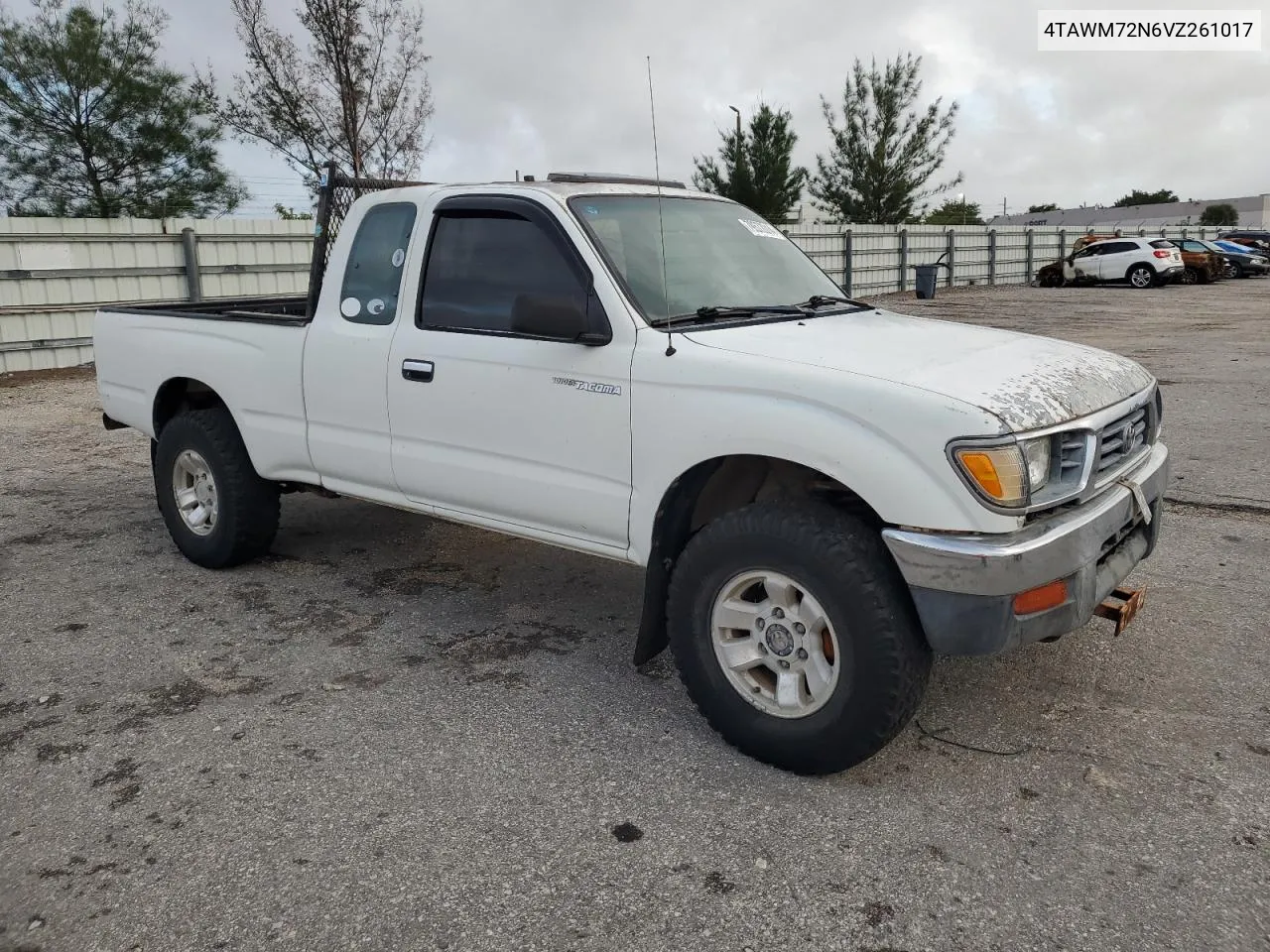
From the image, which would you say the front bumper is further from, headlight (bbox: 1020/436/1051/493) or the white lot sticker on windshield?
the white lot sticker on windshield

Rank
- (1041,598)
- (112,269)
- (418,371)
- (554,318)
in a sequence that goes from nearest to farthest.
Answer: (1041,598) < (554,318) < (418,371) < (112,269)

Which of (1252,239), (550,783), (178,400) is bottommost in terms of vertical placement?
(550,783)

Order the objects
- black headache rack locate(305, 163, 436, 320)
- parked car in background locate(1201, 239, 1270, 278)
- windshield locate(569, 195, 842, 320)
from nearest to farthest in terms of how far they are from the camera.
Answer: windshield locate(569, 195, 842, 320), black headache rack locate(305, 163, 436, 320), parked car in background locate(1201, 239, 1270, 278)

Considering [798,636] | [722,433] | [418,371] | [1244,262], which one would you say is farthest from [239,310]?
[1244,262]

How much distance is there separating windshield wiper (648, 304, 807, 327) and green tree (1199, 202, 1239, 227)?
80.1m

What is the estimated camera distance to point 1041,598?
3.02 metres

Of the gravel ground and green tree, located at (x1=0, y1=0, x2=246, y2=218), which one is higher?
green tree, located at (x1=0, y1=0, x2=246, y2=218)

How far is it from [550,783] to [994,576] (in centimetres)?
148

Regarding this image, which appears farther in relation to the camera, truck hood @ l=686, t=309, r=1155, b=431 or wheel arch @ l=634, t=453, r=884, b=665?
wheel arch @ l=634, t=453, r=884, b=665

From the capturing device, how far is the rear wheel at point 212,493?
5.24 m

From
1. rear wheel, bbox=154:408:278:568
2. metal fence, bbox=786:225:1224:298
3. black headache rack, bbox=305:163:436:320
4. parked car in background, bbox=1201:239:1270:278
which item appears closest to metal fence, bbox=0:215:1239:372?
rear wheel, bbox=154:408:278:568

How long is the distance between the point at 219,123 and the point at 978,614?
73.0ft

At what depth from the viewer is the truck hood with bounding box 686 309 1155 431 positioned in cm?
311

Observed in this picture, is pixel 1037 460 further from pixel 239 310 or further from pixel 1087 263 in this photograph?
pixel 1087 263
